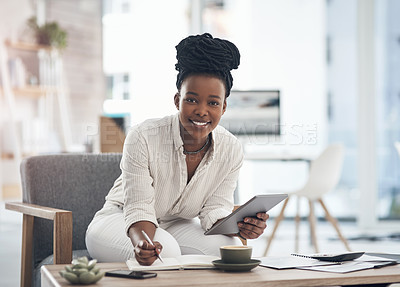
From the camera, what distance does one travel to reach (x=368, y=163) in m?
5.86

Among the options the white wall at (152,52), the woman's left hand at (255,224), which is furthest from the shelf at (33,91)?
the woman's left hand at (255,224)

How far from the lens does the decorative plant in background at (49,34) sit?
6.56 metres

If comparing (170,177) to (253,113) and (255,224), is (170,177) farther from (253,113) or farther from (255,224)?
(253,113)

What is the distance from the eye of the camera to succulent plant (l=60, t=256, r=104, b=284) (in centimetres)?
132

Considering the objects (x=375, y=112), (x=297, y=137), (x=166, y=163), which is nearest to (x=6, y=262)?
(x=166, y=163)

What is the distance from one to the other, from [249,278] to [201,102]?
0.60 m

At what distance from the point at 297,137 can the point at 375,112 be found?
2.65ft

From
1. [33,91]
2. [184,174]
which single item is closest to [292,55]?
[33,91]

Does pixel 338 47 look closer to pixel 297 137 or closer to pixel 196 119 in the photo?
pixel 297 137

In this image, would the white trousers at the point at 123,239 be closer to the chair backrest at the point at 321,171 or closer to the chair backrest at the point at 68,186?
the chair backrest at the point at 68,186

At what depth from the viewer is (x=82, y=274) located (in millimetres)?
1320

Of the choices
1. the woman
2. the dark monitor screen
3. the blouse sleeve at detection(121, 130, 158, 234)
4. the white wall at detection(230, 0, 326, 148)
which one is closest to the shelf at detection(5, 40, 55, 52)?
the white wall at detection(230, 0, 326, 148)

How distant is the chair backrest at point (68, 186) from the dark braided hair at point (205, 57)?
0.66 m

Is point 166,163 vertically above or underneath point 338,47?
underneath
